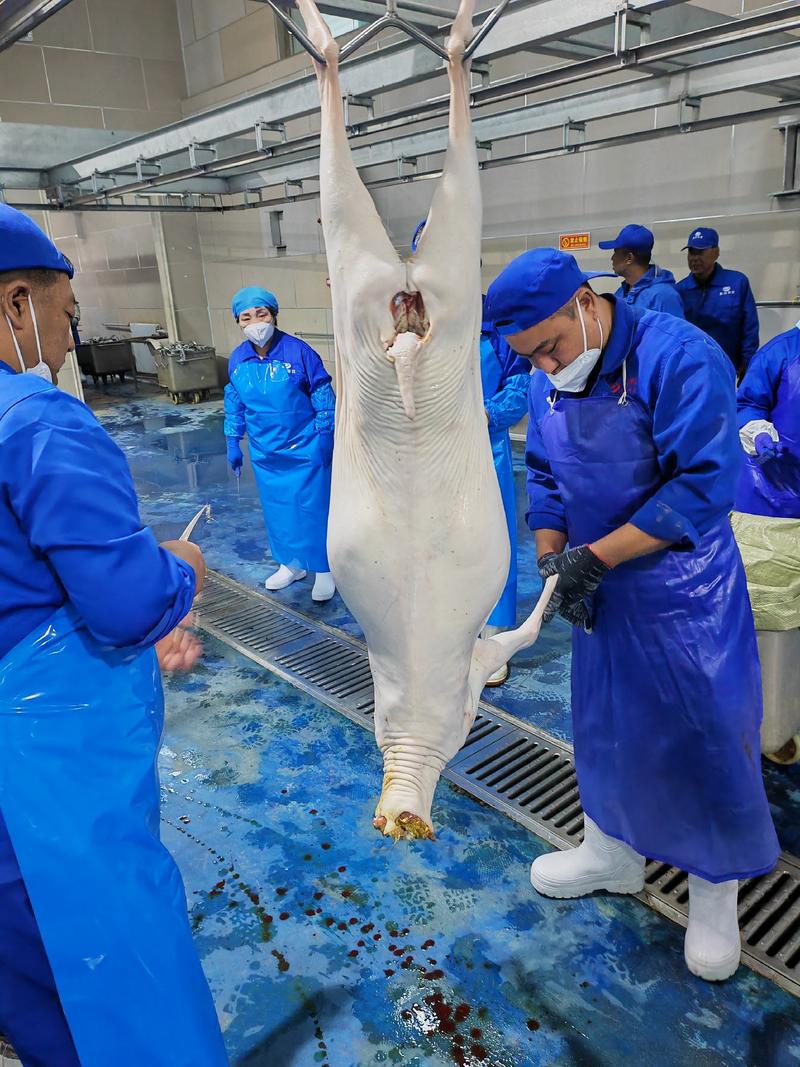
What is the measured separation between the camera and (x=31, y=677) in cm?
114

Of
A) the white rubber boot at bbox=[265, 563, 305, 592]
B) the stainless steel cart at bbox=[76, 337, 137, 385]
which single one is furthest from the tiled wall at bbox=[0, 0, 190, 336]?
the white rubber boot at bbox=[265, 563, 305, 592]

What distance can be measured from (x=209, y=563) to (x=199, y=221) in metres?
7.33

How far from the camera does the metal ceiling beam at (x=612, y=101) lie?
3361 mm

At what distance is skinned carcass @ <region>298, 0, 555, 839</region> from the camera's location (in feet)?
3.44

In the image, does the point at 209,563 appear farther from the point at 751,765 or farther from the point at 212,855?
the point at 751,765

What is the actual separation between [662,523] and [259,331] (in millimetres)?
2812

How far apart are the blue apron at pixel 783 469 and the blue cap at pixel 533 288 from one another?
4.46 ft

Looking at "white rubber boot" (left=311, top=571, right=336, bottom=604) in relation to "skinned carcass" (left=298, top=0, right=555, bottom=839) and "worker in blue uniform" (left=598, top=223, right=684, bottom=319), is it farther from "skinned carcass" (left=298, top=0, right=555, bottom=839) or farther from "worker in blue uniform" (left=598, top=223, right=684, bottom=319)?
"skinned carcass" (left=298, top=0, right=555, bottom=839)

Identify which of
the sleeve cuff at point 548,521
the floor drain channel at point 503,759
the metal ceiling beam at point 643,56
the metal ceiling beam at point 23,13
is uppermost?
the metal ceiling beam at point 643,56

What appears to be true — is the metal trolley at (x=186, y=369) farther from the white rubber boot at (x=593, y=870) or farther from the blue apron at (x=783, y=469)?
the white rubber boot at (x=593, y=870)

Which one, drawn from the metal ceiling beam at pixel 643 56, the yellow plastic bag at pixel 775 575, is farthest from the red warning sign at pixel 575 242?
the yellow plastic bag at pixel 775 575

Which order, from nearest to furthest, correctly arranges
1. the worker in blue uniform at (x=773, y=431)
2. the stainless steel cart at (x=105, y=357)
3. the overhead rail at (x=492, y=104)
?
the overhead rail at (x=492, y=104), the worker in blue uniform at (x=773, y=431), the stainless steel cart at (x=105, y=357)

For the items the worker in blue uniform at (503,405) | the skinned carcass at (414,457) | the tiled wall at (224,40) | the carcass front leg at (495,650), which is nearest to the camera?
the skinned carcass at (414,457)

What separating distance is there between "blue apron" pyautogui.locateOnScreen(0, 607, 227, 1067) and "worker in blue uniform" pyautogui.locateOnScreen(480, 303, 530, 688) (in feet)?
6.09
